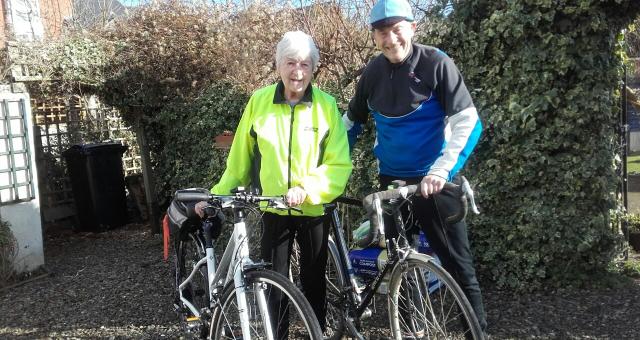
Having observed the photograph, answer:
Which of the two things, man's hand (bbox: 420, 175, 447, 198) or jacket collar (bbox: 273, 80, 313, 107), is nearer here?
man's hand (bbox: 420, 175, 447, 198)

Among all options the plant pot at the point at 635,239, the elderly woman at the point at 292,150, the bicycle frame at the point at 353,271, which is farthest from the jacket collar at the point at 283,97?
the plant pot at the point at 635,239

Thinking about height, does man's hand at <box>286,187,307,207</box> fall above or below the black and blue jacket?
below

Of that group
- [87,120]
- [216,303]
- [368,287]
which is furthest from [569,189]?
[87,120]

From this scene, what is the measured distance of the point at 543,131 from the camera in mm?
4125

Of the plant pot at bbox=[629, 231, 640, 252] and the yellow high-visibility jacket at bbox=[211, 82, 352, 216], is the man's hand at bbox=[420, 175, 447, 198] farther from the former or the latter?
the plant pot at bbox=[629, 231, 640, 252]

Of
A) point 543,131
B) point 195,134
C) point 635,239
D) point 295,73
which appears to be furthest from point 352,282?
point 635,239

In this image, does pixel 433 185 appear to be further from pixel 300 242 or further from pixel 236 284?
pixel 236 284

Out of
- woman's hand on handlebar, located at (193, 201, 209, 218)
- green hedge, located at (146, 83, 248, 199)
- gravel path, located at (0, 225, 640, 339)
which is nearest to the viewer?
woman's hand on handlebar, located at (193, 201, 209, 218)

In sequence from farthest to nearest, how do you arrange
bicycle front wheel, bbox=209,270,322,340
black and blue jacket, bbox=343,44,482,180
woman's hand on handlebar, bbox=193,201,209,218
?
woman's hand on handlebar, bbox=193,201,209,218 < black and blue jacket, bbox=343,44,482,180 < bicycle front wheel, bbox=209,270,322,340

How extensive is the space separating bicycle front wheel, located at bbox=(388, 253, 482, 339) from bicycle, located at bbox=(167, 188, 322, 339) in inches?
19.6

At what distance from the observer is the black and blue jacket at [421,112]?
8.97 feet

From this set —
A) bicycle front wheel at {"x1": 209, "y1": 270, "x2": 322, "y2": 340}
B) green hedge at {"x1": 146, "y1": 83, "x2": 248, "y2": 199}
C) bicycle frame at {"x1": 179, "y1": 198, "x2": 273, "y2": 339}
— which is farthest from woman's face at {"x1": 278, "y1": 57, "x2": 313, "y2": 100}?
green hedge at {"x1": 146, "y1": 83, "x2": 248, "y2": 199}

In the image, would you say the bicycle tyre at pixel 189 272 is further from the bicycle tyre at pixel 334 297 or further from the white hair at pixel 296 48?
the white hair at pixel 296 48

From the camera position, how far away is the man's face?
2809mm
